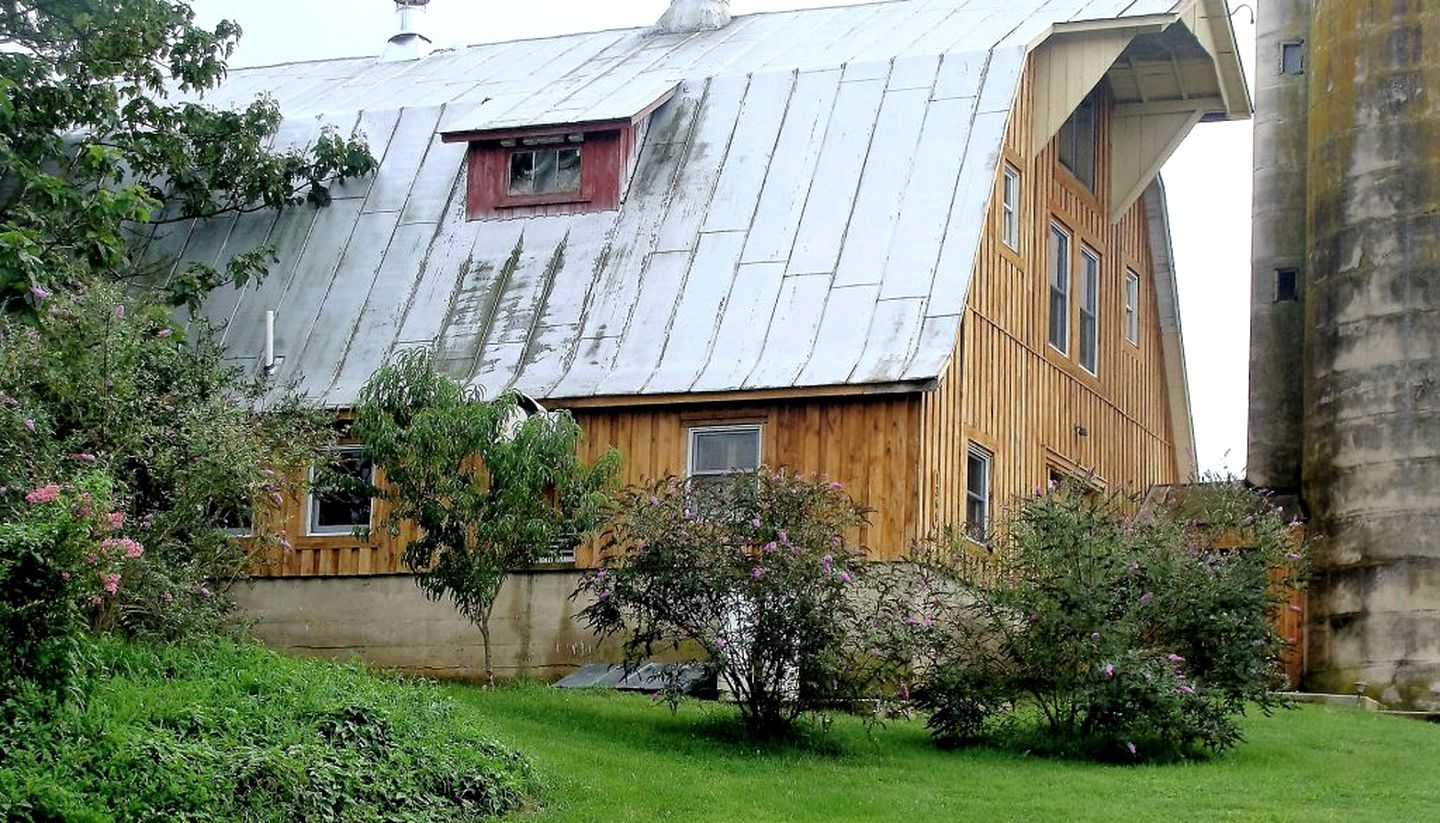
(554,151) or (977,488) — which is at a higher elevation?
(554,151)

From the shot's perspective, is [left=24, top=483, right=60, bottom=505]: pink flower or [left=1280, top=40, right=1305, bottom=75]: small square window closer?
[left=24, top=483, right=60, bottom=505]: pink flower

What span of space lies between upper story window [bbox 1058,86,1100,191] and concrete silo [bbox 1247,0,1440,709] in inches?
118

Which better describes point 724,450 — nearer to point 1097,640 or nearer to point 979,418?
point 979,418

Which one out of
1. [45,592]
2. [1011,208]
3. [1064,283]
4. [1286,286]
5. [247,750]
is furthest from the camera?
[1286,286]

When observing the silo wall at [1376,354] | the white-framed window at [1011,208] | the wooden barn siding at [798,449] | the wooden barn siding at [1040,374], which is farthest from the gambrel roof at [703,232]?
the silo wall at [1376,354]

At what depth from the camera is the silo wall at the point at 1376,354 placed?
25953 millimetres

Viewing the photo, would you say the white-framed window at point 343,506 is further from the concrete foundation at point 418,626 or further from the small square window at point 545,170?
the small square window at point 545,170

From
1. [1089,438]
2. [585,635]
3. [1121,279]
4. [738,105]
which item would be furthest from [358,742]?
[1121,279]

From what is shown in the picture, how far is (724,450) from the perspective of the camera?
24.5 m

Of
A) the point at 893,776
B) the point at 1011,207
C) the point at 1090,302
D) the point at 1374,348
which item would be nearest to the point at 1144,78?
the point at 1090,302

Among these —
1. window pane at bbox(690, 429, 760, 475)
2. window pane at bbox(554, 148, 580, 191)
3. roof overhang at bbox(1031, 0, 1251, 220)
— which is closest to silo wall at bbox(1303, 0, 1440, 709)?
roof overhang at bbox(1031, 0, 1251, 220)

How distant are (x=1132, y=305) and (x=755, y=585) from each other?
14616 mm

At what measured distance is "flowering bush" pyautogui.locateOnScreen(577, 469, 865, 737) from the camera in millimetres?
19156

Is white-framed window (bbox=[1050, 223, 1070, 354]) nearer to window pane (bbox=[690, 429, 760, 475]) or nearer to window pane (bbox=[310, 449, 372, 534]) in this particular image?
window pane (bbox=[690, 429, 760, 475])
